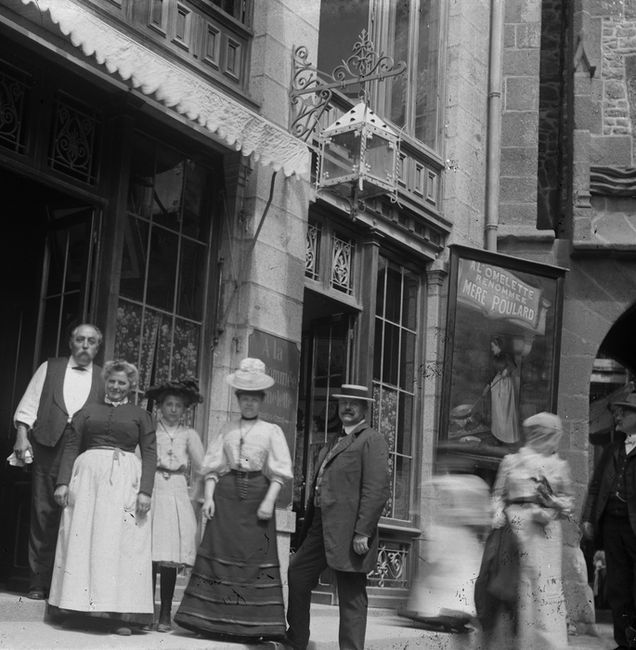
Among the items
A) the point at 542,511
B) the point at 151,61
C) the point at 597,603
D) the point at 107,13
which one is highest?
the point at 107,13

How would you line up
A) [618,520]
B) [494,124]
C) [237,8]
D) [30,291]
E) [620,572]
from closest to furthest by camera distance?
[620,572], [618,520], [30,291], [237,8], [494,124]

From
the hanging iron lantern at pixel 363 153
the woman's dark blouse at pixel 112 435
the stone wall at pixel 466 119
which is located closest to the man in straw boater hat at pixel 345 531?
the woman's dark blouse at pixel 112 435

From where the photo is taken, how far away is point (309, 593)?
7.73 m

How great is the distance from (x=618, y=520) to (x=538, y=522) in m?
1.96

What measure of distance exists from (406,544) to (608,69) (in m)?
7.35

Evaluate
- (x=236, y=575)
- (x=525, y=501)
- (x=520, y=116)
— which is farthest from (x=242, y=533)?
(x=520, y=116)

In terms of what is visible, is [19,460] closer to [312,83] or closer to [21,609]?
[21,609]

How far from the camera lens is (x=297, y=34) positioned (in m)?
11.3

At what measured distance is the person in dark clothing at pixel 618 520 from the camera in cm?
910

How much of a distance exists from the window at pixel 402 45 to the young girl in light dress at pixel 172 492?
221 inches

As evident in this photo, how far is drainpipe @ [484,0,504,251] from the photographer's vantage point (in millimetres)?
14703

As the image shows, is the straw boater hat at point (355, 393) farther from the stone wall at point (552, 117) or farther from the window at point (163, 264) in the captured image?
the stone wall at point (552, 117)

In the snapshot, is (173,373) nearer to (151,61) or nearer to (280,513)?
(280,513)

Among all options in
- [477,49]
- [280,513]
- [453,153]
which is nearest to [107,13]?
[280,513]
